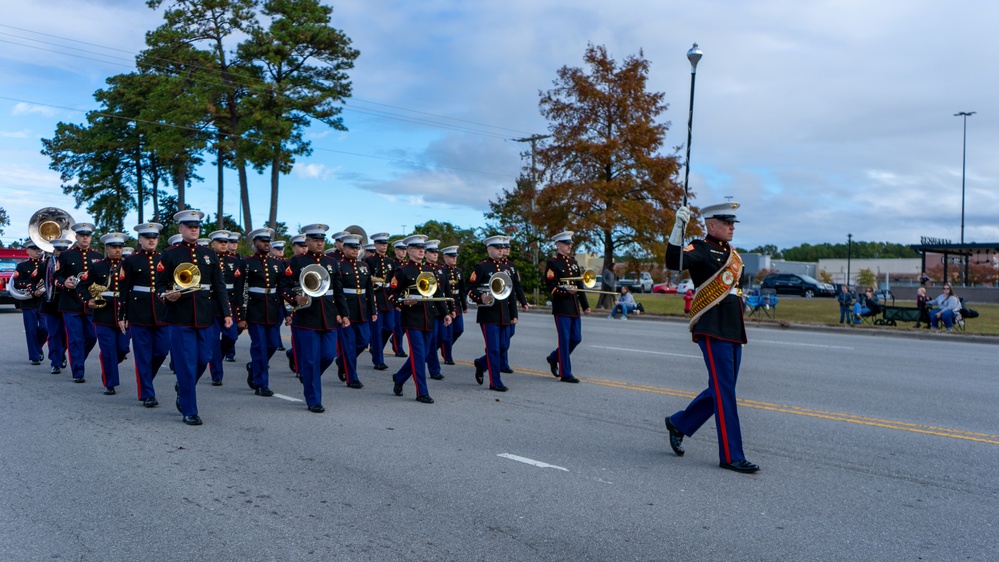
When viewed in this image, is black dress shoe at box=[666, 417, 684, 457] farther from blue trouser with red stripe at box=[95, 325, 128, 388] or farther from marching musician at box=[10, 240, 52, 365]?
marching musician at box=[10, 240, 52, 365]

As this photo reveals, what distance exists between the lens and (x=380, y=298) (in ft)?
46.4

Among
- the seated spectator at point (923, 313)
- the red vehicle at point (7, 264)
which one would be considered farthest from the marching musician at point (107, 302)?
the seated spectator at point (923, 313)

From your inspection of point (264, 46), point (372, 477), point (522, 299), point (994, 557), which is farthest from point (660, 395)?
point (264, 46)

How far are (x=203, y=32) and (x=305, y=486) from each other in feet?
133

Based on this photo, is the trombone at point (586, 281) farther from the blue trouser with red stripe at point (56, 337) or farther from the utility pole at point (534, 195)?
the utility pole at point (534, 195)

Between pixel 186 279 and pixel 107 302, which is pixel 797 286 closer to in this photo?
pixel 107 302

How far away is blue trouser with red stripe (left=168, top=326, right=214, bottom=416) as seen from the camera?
870cm

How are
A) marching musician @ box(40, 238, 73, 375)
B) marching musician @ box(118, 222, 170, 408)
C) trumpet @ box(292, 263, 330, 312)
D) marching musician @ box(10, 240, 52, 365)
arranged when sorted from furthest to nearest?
marching musician @ box(10, 240, 52, 365), marching musician @ box(40, 238, 73, 375), marching musician @ box(118, 222, 170, 408), trumpet @ box(292, 263, 330, 312)

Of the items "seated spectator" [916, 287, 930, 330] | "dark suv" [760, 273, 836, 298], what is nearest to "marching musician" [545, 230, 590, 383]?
"seated spectator" [916, 287, 930, 330]

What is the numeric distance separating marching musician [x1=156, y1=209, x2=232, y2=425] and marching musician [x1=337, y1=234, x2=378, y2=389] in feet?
6.84

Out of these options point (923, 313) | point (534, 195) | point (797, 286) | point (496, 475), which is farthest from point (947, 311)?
point (797, 286)

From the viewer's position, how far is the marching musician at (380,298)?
13.7m

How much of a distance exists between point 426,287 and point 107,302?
14.2ft

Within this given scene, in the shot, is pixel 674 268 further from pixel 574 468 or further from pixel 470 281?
pixel 470 281
